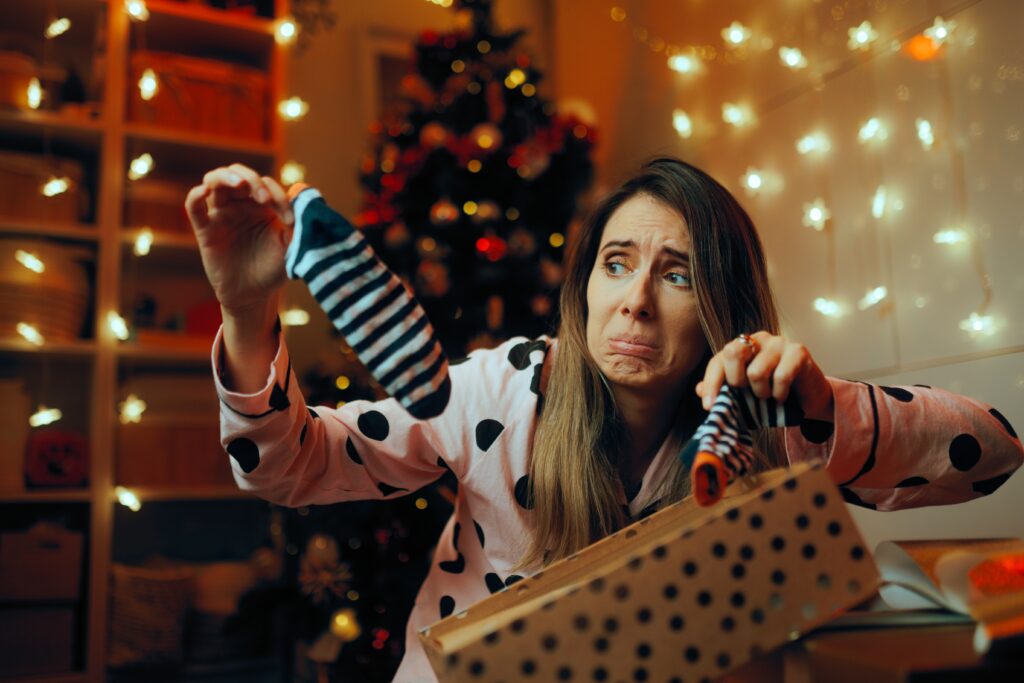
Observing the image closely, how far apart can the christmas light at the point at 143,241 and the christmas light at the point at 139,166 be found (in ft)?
0.52

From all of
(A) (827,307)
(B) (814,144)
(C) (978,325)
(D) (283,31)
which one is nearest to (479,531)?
(C) (978,325)

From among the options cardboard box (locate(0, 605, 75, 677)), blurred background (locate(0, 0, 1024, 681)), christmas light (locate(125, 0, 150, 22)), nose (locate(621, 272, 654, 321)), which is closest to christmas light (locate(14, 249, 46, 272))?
blurred background (locate(0, 0, 1024, 681))

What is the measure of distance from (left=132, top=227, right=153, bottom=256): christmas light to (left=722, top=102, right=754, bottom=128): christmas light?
1697 mm

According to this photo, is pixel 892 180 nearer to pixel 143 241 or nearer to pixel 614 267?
pixel 614 267

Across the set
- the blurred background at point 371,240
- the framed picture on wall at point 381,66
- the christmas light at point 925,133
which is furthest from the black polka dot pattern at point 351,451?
the framed picture on wall at point 381,66

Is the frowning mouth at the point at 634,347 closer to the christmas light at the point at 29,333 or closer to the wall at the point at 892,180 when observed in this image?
the wall at the point at 892,180

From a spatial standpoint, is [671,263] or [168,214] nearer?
[671,263]

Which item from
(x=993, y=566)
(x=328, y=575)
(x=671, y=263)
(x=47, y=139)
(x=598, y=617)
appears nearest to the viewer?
(x=598, y=617)

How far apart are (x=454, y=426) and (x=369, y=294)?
0.44m

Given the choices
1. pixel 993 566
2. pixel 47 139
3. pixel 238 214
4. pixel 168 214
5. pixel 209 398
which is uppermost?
pixel 47 139

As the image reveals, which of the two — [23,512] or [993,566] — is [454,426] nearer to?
[993,566]

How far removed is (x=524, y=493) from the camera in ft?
3.70

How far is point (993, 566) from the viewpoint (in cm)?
71

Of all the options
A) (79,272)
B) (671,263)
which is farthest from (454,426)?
(79,272)
